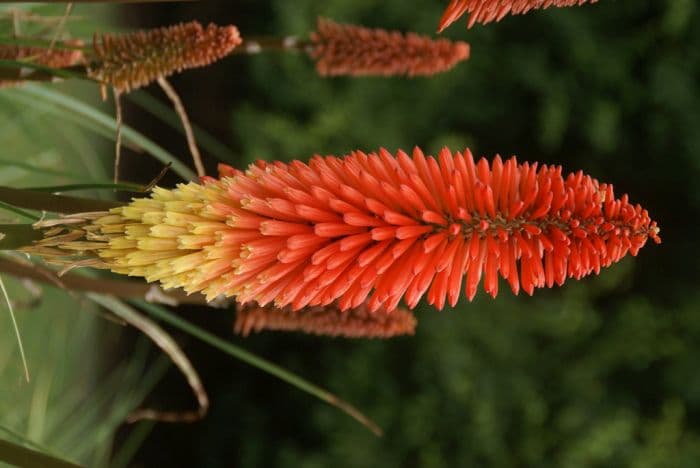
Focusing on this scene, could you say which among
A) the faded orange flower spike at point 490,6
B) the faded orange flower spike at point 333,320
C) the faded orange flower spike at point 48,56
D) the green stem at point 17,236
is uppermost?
the faded orange flower spike at point 490,6

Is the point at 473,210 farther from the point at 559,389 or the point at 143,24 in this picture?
the point at 143,24

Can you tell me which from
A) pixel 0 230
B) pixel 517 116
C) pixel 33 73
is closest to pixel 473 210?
pixel 0 230

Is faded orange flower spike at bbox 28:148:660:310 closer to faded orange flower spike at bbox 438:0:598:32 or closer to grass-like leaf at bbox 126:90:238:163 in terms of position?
faded orange flower spike at bbox 438:0:598:32

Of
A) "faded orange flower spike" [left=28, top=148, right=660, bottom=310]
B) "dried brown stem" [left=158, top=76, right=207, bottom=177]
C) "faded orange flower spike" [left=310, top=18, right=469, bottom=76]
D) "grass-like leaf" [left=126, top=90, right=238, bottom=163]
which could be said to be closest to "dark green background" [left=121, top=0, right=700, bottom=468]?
"grass-like leaf" [left=126, top=90, right=238, bottom=163]

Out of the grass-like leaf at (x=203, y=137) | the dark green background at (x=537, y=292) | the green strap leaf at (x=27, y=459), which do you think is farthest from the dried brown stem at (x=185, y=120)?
the grass-like leaf at (x=203, y=137)

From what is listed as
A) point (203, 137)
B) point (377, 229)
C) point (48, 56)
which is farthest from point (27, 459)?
point (203, 137)

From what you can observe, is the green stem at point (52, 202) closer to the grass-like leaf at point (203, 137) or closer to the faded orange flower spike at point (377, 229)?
the faded orange flower spike at point (377, 229)

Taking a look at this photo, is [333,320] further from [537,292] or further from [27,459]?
[537,292]
